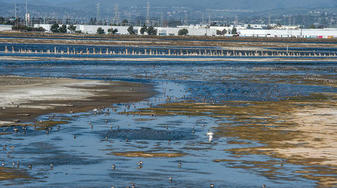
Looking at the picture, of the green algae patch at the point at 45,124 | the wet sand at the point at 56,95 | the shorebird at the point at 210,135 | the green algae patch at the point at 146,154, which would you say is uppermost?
the shorebird at the point at 210,135

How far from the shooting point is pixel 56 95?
4819 centimetres

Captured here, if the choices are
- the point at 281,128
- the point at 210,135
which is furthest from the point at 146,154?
the point at 281,128

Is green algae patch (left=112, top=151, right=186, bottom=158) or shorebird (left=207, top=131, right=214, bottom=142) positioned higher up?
shorebird (left=207, top=131, right=214, bottom=142)

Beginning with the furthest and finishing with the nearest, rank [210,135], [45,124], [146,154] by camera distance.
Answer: [45,124] → [210,135] → [146,154]

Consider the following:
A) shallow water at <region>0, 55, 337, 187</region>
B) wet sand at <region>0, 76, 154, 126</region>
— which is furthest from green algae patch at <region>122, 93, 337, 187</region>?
wet sand at <region>0, 76, 154, 126</region>

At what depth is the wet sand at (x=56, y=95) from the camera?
127 ft

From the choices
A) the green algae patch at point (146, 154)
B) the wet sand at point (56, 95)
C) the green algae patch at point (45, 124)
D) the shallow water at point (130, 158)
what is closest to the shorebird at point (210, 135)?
the shallow water at point (130, 158)

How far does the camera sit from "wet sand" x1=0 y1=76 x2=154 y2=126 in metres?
38.6

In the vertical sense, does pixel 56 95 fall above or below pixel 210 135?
below

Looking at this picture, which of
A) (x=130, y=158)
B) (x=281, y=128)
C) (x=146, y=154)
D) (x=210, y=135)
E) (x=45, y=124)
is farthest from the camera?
(x=281, y=128)

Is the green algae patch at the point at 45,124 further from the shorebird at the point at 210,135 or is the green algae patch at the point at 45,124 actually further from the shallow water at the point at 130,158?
the shorebird at the point at 210,135

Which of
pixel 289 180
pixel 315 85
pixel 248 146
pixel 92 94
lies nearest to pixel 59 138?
pixel 248 146

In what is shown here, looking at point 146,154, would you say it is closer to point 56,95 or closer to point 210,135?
point 210,135

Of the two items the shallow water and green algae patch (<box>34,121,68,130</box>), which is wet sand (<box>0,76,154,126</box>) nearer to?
green algae patch (<box>34,121,68,130</box>)
